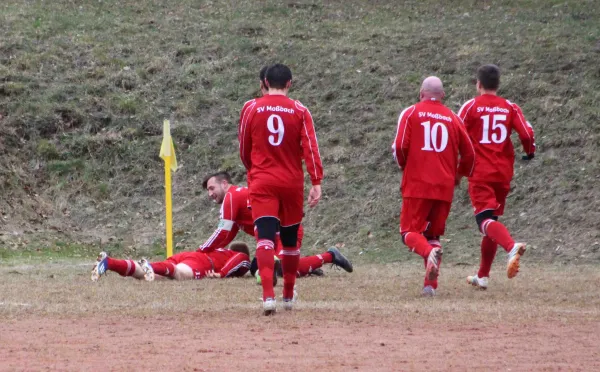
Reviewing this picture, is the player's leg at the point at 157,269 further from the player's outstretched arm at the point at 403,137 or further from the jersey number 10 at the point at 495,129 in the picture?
the jersey number 10 at the point at 495,129

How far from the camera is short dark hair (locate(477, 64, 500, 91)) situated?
36.3 feet

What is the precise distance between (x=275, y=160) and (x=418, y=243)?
75.8 inches

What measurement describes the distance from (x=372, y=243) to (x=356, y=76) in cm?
635

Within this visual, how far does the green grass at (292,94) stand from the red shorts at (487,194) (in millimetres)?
4232

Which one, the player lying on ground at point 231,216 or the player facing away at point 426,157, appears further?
the player lying on ground at point 231,216

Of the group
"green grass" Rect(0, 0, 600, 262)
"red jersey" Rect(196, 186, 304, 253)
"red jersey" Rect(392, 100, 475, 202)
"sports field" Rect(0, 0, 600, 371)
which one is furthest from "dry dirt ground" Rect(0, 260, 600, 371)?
"green grass" Rect(0, 0, 600, 262)

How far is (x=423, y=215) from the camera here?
413 inches

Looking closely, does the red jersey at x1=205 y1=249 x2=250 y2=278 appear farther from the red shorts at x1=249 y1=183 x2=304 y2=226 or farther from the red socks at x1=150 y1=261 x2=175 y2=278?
the red shorts at x1=249 y1=183 x2=304 y2=226

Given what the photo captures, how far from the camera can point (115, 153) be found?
21.1m

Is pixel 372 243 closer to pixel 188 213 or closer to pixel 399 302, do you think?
pixel 188 213

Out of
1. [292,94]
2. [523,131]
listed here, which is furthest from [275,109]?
[292,94]

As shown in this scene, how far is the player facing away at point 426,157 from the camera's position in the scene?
34.0 feet

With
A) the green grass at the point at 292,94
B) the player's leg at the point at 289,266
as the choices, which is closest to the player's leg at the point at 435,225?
the player's leg at the point at 289,266

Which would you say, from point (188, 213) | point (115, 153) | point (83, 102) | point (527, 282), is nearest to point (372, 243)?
point (188, 213)
